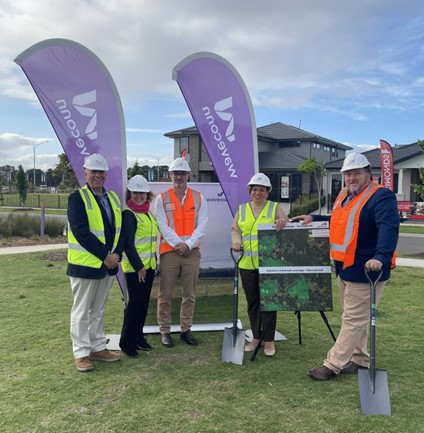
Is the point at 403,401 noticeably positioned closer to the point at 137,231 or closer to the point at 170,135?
the point at 137,231

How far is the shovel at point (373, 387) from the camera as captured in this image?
3.33m

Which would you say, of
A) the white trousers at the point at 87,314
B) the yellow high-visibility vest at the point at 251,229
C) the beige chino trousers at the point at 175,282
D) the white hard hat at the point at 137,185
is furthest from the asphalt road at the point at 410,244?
the white trousers at the point at 87,314

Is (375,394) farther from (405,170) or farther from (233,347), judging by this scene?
(405,170)

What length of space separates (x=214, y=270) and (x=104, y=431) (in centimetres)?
270

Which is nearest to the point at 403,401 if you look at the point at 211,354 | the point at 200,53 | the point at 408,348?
the point at 408,348

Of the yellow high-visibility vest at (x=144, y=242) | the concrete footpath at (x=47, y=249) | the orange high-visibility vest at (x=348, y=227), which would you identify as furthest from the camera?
the concrete footpath at (x=47, y=249)

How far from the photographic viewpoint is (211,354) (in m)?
4.60

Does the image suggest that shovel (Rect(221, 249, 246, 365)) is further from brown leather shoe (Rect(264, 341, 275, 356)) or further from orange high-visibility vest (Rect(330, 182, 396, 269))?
orange high-visibility vest (Rect(330, 182, 396, 269))

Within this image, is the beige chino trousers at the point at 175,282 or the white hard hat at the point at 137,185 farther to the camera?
the beige chino trousers at the point at 175,282

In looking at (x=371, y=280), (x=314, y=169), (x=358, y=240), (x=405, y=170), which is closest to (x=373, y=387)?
(x=371, y=280)

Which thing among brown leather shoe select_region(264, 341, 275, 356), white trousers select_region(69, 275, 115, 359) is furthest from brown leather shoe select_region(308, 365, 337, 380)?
white trousers select_region(69, 275, 115, 359)

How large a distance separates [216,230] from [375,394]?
2.69 meters

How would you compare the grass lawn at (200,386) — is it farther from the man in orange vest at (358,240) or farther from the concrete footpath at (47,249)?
the concrete footpath at (47,249)

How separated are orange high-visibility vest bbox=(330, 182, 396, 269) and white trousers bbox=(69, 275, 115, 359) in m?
2.25
